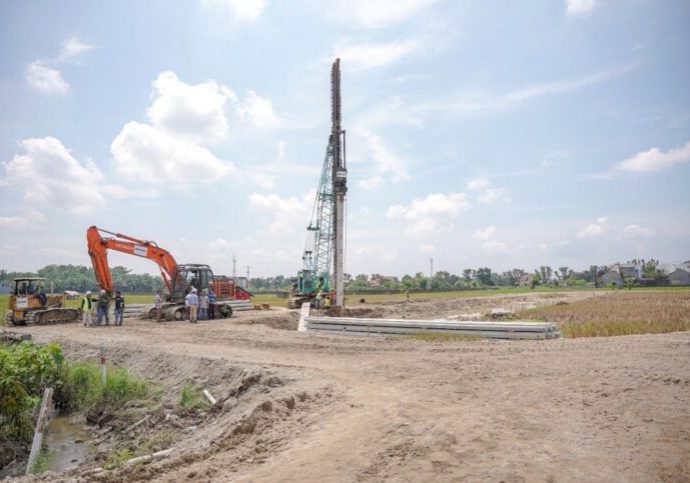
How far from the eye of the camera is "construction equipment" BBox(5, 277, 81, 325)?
24172mm

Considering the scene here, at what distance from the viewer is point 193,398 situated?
35.9 ft

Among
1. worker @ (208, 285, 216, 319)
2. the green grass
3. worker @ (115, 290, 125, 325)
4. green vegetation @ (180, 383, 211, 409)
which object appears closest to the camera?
→ green vegetation @ (180, 383, 211, 409)

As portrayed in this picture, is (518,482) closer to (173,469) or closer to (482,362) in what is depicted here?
(173,469)

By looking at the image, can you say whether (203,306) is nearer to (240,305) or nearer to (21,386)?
(240,305)

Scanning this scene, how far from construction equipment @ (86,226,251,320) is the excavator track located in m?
2.83

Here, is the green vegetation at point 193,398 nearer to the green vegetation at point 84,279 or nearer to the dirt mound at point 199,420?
the dirt mound at point 199,420

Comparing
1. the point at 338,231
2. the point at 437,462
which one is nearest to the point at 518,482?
the point at 437,462

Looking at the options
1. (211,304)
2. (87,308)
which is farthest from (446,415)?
(211,304)

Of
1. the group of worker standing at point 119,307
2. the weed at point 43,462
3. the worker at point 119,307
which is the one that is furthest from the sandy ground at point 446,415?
the worker at point 119,307

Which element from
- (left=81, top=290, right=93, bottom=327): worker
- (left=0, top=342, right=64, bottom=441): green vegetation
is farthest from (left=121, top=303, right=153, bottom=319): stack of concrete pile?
(left=0, top=342, right=64, bottom=441): green vegetation

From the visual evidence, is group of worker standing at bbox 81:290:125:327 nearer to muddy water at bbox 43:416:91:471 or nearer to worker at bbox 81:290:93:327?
worker at bbox 81:290:93:327

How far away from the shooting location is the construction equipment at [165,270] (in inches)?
949

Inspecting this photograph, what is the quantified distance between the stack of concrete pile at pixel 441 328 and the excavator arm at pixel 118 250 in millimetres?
9739

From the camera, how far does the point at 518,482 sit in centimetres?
506
